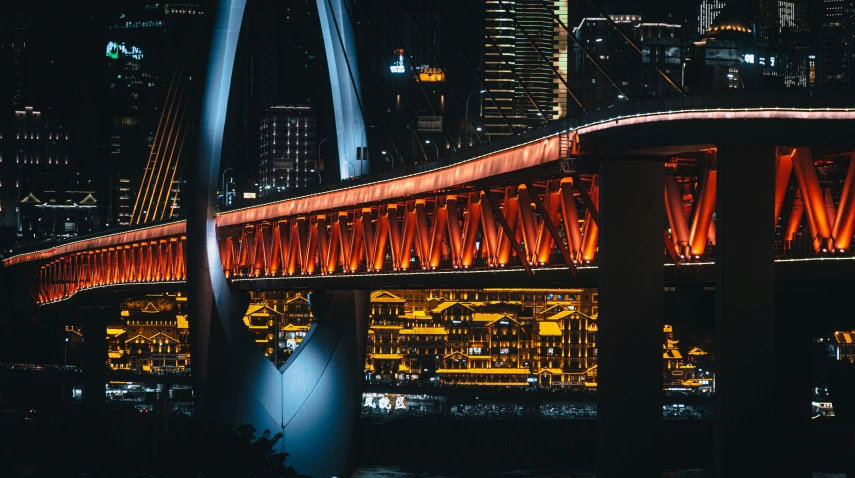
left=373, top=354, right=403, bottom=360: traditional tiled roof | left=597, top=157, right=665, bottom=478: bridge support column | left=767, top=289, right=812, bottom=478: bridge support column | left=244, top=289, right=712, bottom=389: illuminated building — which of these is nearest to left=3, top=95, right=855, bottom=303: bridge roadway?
left=597, top=157, right=665, bottom=478: bridge support column

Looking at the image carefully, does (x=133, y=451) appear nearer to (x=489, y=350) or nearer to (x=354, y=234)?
(x=354, y=234)

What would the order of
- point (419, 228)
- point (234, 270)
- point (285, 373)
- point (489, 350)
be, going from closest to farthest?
1. point (419, 228)
2. point (285, 373)
3. point (234, 270)
4. point (489, 350)

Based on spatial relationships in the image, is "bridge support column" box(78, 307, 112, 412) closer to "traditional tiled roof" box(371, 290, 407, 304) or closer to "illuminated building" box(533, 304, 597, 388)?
"traditional tiled roof" box(371, 290, 407, 304)

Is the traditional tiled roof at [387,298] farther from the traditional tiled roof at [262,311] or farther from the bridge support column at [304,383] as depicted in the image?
the bridge support column at [304,383]

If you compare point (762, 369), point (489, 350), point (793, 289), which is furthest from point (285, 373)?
point (489, 350)

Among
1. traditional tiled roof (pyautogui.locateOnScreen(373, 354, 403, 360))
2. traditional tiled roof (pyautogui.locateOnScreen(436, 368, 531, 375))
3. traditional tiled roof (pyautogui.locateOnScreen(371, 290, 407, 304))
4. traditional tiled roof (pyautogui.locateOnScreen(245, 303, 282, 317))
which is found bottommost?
traditional tiled roof (pyautogui.locateOnScreen(436, 368, 531, 375))

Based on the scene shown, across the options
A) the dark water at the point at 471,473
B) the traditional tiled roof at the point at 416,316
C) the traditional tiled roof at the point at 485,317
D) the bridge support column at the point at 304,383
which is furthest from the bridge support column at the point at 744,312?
the traditional tiled roof at the point at 416,316
